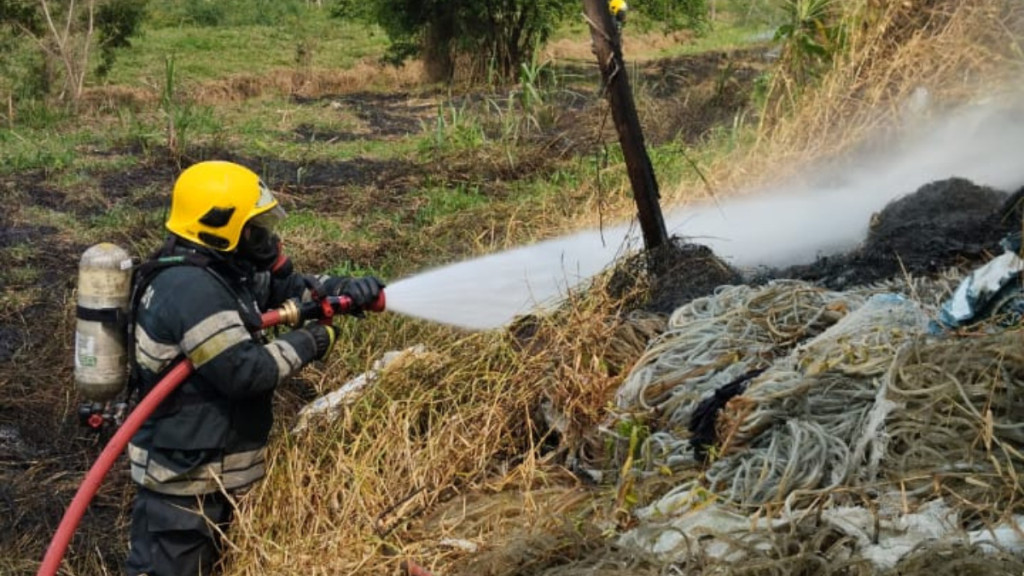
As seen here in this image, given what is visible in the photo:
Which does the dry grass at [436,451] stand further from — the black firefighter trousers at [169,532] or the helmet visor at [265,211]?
the helmet visor at [265,211]

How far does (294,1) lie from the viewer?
25.1m

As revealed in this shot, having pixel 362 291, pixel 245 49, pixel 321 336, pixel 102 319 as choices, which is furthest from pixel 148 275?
pixel 245 49

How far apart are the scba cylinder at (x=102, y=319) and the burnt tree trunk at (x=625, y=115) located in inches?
98.3

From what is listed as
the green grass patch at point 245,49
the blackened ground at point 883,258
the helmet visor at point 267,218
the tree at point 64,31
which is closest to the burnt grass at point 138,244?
the blackened ground at point 883,258

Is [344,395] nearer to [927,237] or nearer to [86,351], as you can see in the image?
[86,351]

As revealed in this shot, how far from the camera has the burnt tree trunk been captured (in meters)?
5.59

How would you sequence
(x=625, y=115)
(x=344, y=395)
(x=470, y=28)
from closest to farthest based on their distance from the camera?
(x=344, y=395) → (x=625, y=115) → (x=470, y=28)

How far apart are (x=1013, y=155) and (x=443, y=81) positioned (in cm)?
1155

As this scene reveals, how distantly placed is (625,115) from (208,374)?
102 inches

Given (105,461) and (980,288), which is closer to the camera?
(105,461)

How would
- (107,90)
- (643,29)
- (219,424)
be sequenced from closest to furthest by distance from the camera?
(219,424)
(107,90)
(643,29)

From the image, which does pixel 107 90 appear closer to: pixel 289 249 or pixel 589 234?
pixel 289 249

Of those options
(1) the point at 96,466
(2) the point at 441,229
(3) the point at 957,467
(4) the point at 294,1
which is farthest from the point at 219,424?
(4) the point at 294,1

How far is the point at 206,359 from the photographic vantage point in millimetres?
4062
